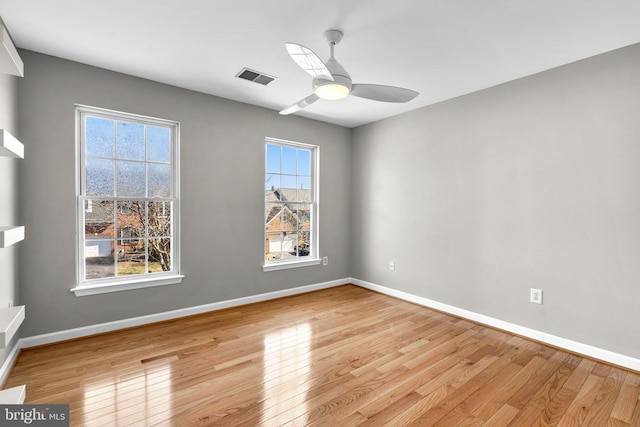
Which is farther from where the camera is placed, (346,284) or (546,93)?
(346,284)

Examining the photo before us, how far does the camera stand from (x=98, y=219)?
3.04 meters

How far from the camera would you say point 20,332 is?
262 cm

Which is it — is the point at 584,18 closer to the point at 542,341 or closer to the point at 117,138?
the point at 542,341

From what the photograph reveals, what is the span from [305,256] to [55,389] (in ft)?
10.1

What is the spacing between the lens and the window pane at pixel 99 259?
2996 millimetres

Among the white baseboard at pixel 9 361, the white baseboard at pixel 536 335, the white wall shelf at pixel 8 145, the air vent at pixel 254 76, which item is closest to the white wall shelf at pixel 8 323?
the white wall shelf at pixel 8 145

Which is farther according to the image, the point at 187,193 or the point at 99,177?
the point at 187,193

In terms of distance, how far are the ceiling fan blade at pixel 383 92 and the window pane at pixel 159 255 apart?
100 inches

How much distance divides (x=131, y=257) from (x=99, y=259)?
0.27 metres

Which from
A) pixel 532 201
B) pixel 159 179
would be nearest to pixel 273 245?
pixel 159 179

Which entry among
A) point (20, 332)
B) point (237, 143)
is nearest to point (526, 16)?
point (237, 143)

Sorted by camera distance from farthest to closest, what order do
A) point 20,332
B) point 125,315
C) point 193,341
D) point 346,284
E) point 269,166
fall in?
point 346,284 → point 269,166 → point 125,315 → point 193,341 → point 20,332

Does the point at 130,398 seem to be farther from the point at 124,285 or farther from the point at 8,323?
the point at 124,285

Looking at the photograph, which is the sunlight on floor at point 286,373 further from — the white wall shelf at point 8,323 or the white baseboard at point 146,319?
the white wall shelf at point 8,323
